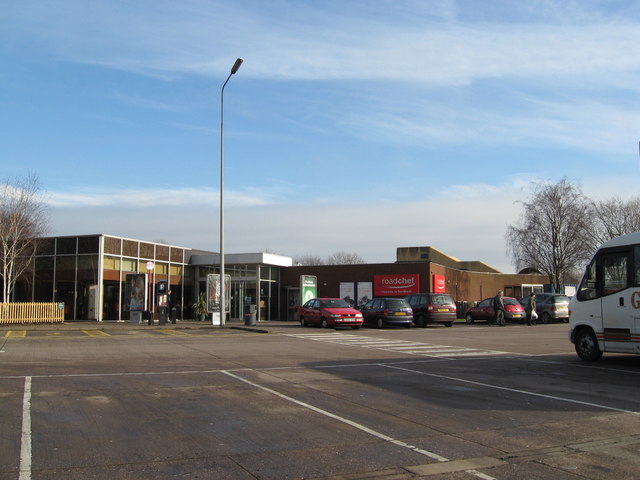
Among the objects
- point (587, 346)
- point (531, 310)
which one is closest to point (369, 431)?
point (587, 346)

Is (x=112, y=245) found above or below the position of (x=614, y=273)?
above

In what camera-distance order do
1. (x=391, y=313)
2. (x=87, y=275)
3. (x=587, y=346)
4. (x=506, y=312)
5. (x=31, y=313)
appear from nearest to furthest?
(x=587, y=346) < (x=391, y=313) < (x=31, y=313) < (x=506, y=312) < (x=87, y=275)

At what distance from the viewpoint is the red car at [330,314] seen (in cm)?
2917

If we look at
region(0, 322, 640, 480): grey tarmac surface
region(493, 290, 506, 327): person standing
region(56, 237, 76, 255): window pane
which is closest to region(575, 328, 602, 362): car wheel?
region(0, 322, 640, 480): grey tarmac surface

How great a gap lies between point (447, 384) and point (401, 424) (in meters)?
3.65

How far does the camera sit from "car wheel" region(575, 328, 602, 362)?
14.2 m

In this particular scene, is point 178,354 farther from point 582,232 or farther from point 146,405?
point 582,232

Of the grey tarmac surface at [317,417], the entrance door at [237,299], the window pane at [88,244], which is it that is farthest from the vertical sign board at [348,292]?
the grey tarmac surface at [317,417]

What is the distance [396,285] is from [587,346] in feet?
86.0

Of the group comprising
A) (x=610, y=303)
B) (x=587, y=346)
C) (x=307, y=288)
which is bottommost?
(x=587, y=346)

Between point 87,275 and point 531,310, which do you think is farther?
point 87,275

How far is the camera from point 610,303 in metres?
13.6

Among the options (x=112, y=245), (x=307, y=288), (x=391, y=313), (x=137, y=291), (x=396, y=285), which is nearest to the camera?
(x=391, y=313)

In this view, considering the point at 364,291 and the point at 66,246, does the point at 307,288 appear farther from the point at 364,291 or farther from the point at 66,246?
the point at 66,246
